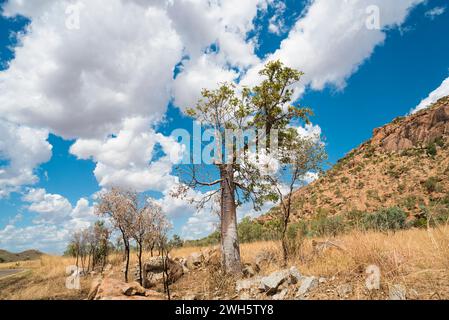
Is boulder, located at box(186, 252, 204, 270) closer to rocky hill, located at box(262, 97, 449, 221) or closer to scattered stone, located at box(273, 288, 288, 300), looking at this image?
scattered stone, located at box(273, 288, 288, 300)

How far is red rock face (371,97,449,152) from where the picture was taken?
43531mm

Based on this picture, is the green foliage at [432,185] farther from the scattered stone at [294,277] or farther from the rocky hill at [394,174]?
the scattered stone at [294,277]

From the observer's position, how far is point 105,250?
18766 millimetres

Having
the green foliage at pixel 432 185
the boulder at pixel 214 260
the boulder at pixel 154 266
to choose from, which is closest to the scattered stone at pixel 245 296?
the boulder at pixel 214 260

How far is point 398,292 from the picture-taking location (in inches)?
164

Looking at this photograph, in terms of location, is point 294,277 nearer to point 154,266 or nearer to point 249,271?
point 249,271

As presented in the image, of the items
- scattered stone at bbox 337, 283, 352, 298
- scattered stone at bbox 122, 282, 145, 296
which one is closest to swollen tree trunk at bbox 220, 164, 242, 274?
scattered stone at bbox 122, 282, 145, 296

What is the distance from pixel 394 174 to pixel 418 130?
14781mm

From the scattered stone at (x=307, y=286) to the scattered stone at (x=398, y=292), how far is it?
1.54 m
